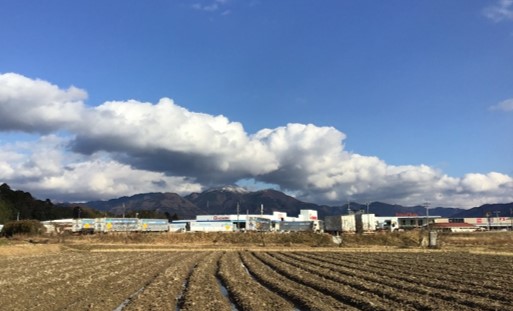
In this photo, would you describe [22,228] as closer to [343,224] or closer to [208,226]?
[208,226]

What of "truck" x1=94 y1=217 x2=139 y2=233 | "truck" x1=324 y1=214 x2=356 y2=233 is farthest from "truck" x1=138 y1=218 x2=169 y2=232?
"truck" x1=324 y1=214 x2=356 y2=233

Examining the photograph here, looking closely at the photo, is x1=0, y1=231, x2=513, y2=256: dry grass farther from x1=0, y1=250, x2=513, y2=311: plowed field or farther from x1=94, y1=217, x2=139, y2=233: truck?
x1=0, y1=250, x2=513, y2=311: plowed field

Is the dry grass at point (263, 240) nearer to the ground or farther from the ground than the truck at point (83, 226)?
nearer to the ground

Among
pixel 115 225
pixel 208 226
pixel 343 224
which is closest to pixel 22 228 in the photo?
pixel 115 225

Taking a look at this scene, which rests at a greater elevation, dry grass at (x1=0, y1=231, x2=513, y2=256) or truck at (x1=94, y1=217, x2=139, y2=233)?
truck at (x1=94, y1=217, x2=139, y2=233)

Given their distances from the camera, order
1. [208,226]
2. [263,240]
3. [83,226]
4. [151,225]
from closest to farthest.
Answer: [263,240]
[83,226]
[151,225]
[208,226]

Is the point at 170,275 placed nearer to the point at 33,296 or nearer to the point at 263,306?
the point at 33,296

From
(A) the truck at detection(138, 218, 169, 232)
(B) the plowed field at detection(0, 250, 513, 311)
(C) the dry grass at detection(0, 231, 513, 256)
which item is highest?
(A) the truck at detection(138, 218, 169, 232)

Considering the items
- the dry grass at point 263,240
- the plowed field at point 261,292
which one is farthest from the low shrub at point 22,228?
the plowed field at point 261,292

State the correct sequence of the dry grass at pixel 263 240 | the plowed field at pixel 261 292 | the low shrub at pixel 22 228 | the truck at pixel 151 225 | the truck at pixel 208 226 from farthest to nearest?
1. the truck at pixel 208 226
2. the truck at pixel 151 225
3. the low shrub at pixel 22 228
4. the dry grass at pixel 263 240
5. the plowed field at pixel 261 292

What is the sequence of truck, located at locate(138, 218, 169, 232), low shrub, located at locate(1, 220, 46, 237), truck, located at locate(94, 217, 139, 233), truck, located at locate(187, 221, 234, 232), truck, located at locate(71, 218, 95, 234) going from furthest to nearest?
truck, located at locate(187, 221, 234, 232)
truck, located at locate(138, 218, 169, 232)
truck, located at locate(71, 218, 95, 234)
truck, located at locate(94, 217, 139, 233)
low shrub, located at locate(1, 220, 46, 237)

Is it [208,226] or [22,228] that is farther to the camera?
[208,226]

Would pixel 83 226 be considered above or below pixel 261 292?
above

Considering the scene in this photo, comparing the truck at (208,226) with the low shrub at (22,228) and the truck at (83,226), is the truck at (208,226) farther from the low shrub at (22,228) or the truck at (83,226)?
the low shrub at (22,228)
